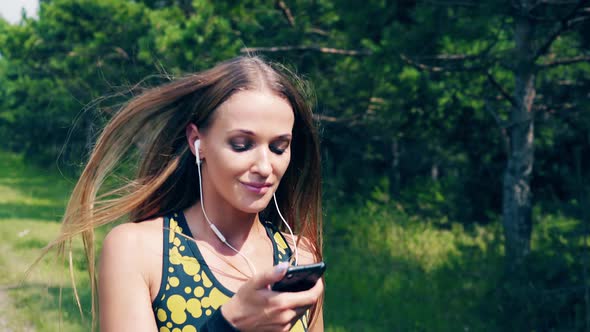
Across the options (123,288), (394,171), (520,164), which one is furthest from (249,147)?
(394,171)

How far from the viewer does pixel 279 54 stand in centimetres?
902

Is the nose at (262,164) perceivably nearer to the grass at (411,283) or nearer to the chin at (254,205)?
the chin at (254,205)

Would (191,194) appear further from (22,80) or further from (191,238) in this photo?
(22,80)

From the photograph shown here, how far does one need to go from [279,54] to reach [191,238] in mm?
6931

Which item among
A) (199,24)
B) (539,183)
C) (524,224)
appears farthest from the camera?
(539,183)

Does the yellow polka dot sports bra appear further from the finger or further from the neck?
the finger

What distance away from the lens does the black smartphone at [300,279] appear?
1762 millimetres

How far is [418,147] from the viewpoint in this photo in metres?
13.6

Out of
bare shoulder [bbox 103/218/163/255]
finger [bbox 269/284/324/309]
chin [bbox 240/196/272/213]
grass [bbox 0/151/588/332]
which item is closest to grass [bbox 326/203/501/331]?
grass [bbox 0/151/588/332]

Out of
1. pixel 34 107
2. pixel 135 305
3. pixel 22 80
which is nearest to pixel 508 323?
pixel 135 305

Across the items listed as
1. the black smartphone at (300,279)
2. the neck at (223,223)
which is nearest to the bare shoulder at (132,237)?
the neck at (223,223)

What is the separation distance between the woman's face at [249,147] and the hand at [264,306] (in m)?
0.42

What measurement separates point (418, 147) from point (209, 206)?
1155 centimetres

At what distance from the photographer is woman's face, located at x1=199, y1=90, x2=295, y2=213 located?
218 centimetres
